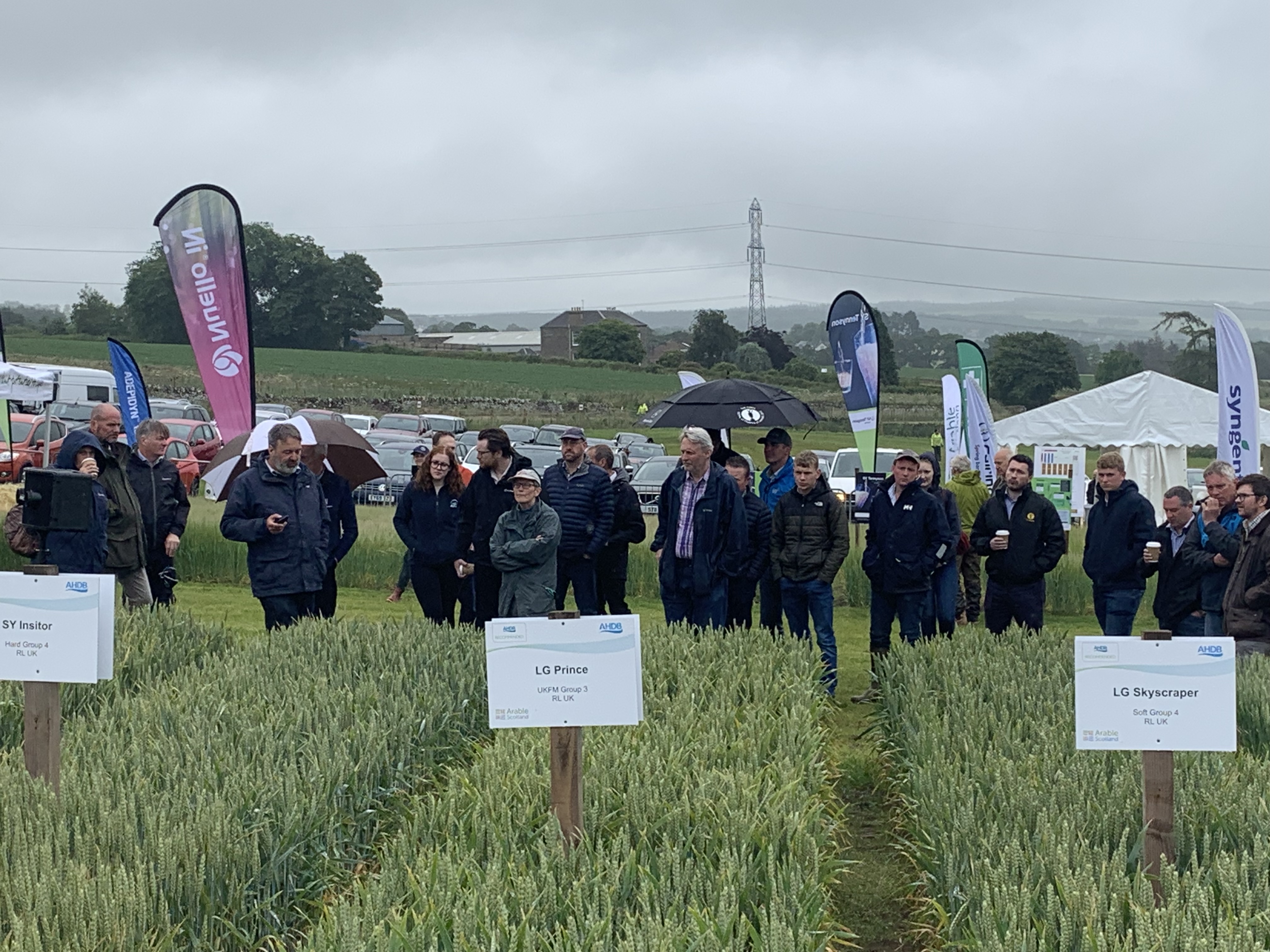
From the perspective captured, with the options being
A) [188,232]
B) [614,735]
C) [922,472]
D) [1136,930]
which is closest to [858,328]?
[922,472]

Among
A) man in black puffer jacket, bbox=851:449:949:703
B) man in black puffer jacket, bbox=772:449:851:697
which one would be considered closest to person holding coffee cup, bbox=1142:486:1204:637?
man in black puffer jacket, bbox=851:449:949:703

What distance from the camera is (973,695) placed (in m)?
6.06

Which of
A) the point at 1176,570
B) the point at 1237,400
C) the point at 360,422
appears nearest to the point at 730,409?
the point at 1176,570

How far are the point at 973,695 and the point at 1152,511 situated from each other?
3.30 metres

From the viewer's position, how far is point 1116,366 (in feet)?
263

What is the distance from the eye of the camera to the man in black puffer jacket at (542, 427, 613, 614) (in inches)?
364

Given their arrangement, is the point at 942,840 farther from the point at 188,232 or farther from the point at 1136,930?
the point at 188,232

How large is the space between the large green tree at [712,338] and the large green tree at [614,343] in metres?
6.27

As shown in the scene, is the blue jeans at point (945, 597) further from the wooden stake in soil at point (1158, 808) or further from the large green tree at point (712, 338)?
the large green tree at point (712, 338)

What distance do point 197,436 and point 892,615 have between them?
2201 cm

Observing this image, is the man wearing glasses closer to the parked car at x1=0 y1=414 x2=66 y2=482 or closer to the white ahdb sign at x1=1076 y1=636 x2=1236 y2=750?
the white ahdb sign at x1=1076 y1=636 x2=1236 y2=750

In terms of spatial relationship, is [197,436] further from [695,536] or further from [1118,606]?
[1118,606]

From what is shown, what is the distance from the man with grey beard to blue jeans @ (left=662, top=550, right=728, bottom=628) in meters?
2.35

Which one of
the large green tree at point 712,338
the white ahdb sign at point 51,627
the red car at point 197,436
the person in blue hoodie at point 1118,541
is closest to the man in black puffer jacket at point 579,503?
the person in blue hoodie at point 1118,541
